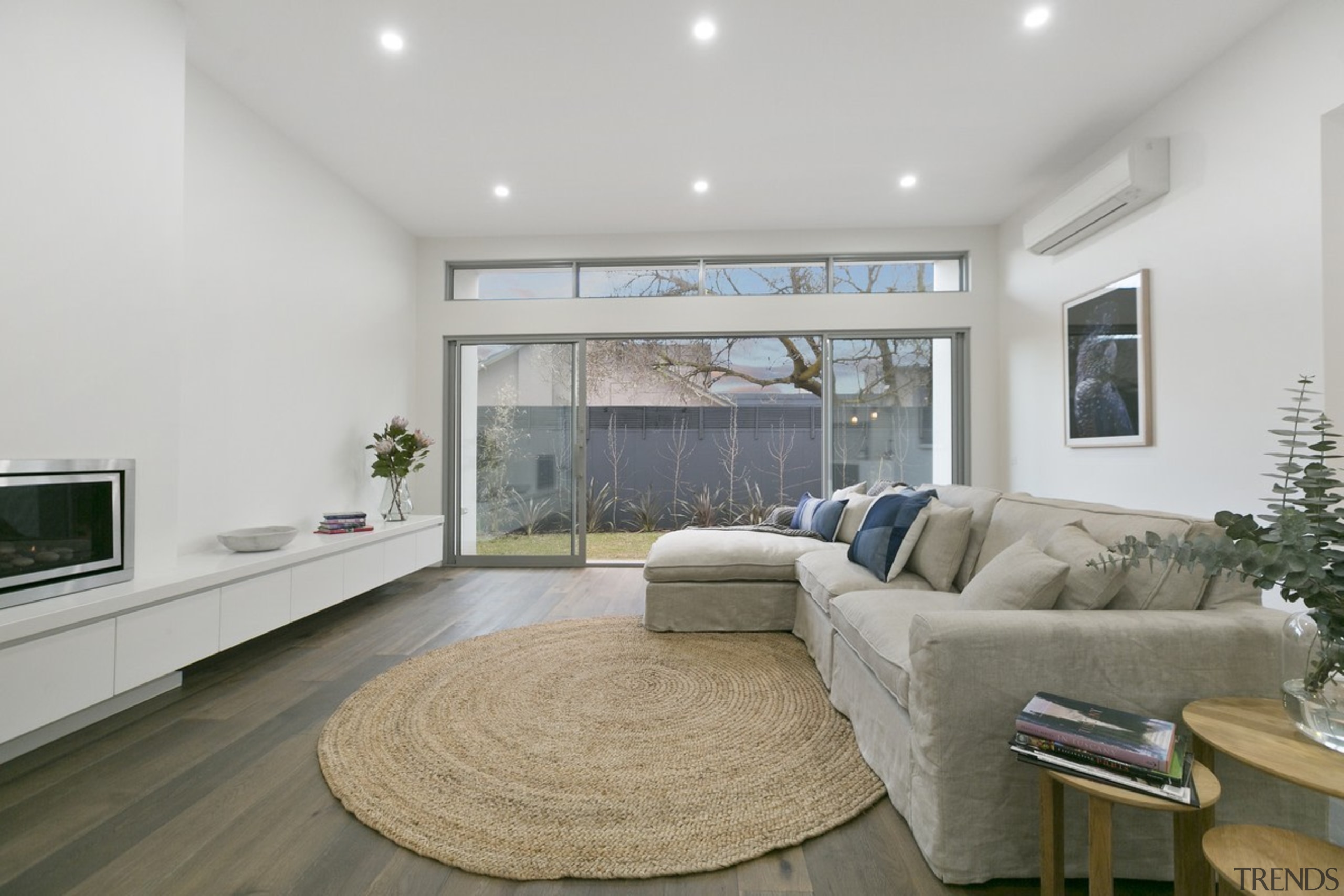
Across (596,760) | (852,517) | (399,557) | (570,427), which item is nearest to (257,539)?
(399,557)

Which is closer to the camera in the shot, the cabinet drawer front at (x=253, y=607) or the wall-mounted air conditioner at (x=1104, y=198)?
the cabinet drawer front at (x=253, y=607)

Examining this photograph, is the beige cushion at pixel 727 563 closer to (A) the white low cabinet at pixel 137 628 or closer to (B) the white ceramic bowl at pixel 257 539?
(A) the white low cabinet at pixel 137 628

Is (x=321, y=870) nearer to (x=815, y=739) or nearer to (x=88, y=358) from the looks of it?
(x=815, y=739)

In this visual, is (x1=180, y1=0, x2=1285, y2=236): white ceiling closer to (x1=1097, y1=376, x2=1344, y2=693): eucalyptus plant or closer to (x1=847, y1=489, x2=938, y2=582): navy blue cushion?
(x1=847, y1=489, x2=938, y2=582): navy blue cushion

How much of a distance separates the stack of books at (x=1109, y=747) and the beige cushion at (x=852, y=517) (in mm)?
2223

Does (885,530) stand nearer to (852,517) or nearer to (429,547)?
(852,517)

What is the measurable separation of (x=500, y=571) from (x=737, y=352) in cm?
394

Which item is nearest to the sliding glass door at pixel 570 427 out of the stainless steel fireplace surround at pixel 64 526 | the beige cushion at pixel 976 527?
the beige cushion at pixel 976 527

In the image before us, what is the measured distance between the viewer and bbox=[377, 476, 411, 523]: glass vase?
4.36 metres

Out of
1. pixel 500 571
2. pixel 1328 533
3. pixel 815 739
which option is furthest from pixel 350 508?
pixel 1328 533

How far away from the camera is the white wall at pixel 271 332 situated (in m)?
3.00

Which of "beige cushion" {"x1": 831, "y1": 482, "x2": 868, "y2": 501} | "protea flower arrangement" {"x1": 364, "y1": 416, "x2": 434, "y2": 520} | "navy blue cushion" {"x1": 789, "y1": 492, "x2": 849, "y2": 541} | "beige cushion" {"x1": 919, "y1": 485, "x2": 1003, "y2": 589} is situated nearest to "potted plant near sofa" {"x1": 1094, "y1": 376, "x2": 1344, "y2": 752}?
"beige cushion" {"x1": 919, "y1": 485, "x2": 1003, "y2": 589}

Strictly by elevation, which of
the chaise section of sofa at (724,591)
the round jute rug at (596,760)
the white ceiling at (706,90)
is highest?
the white ceiling at (706,90)

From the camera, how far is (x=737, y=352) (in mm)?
7332
